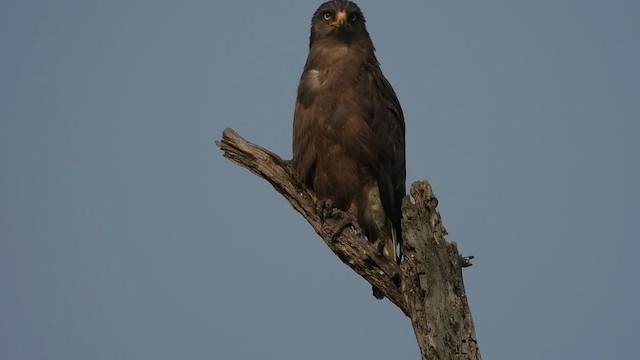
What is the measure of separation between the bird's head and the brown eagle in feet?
1.12

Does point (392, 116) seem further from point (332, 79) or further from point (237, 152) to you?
point (237, 152)

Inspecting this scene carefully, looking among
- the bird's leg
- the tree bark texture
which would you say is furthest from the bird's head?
the tree bark texture

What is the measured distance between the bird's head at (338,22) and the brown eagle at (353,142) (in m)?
0.34

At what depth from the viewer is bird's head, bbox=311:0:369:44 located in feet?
28.4

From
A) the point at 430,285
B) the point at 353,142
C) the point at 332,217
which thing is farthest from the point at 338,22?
the point at 430,285

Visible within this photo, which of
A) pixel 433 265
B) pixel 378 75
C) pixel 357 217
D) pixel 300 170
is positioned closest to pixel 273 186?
pixel 300 170

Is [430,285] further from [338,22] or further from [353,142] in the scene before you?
[338,22]

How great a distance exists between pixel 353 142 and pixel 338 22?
1506 millimetres

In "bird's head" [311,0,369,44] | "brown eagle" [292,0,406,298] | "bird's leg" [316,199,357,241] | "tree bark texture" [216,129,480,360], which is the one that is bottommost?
"tree bark texture" [216,129,480,360]

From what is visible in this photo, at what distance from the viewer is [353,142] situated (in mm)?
7930

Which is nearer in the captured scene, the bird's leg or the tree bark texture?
the tree bark texture

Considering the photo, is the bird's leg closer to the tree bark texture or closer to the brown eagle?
the brown eagle

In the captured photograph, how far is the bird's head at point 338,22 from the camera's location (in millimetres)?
8656

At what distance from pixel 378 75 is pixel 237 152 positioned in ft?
5.52
